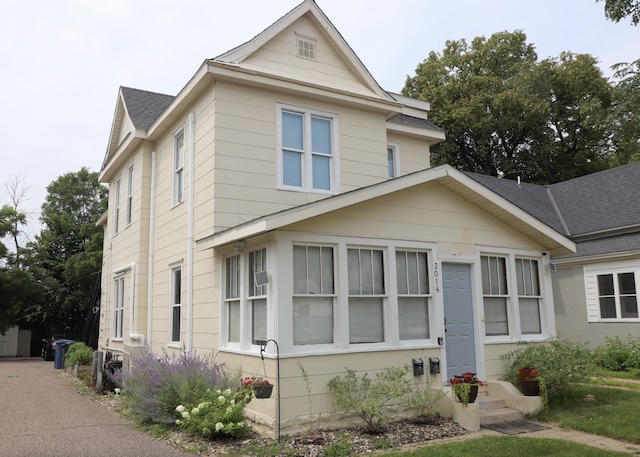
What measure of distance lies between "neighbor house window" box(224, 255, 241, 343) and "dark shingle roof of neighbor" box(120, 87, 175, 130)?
A: 5501 millimetres

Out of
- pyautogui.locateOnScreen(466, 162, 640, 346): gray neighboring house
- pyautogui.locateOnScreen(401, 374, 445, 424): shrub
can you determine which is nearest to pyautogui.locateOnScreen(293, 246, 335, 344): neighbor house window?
pyautogui.locateOnScreen(401, 374, 445, 424): shrub

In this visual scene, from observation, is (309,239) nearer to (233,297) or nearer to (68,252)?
(233,297)

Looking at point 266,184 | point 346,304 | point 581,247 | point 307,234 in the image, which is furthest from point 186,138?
point 581,247

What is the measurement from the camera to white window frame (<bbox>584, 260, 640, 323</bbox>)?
48.0 feet

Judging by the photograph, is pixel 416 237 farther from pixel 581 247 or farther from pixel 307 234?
pixel 581 247

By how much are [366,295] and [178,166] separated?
5.34m

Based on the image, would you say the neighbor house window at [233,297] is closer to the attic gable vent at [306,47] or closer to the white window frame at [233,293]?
the white window frame at [233,293]

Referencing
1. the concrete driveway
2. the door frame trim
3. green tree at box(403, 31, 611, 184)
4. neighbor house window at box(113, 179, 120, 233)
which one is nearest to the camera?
the concrete driveway

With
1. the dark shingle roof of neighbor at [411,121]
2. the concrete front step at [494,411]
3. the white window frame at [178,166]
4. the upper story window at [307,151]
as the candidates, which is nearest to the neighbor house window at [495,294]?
the concrete front step at [494,411]

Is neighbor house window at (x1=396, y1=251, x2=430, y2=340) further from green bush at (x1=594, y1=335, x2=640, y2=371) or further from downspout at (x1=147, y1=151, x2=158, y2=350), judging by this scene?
green bush at (x1=594, y1=335, x2=640, y2=371)

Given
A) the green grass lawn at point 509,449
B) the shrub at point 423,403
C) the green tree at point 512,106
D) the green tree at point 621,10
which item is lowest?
the green grass lawn at point 509,449

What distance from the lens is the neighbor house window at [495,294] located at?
9734 mm

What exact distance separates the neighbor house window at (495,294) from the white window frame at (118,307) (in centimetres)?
923

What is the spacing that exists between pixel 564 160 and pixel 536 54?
6.85m
